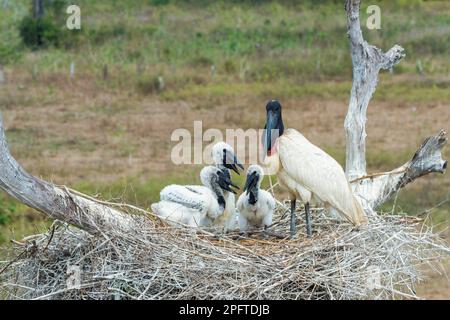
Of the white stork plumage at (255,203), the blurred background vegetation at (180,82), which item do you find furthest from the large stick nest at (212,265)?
the blurred background vegetation at (180,82)

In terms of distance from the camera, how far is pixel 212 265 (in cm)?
695

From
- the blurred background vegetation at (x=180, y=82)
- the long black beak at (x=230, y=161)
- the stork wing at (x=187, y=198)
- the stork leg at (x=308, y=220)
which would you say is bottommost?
the stork leg at (x=308, y=220)

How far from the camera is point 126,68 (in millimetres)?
26672

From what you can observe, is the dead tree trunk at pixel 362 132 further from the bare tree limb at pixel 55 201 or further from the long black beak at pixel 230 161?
the bare tree limb at pixel 55 201

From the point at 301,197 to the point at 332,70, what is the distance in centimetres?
1885

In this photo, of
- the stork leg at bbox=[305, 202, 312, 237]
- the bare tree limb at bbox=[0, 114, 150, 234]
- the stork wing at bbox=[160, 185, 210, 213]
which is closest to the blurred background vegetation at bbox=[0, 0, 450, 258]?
the stork wing at bbox=[160, 185, 210, 213]

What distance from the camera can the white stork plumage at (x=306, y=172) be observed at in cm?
769

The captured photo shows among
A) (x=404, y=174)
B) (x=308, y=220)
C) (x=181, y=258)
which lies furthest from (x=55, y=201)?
(x=404, y=174)

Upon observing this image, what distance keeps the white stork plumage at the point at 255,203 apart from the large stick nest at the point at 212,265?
0.65 meters

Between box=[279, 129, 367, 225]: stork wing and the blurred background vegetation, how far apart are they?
23.9 feet

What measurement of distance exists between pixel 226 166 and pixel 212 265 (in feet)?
5.61

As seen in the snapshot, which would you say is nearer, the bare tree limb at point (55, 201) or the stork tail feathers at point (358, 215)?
the bare tree limb at point (55, 201)

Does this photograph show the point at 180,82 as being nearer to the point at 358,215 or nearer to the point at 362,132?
the point at 362,132
